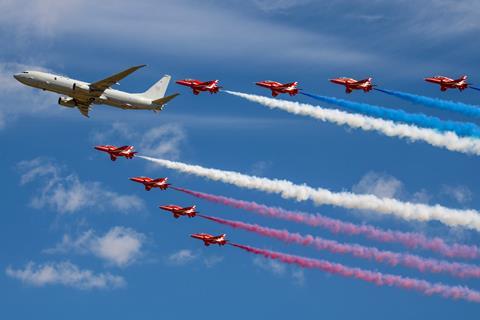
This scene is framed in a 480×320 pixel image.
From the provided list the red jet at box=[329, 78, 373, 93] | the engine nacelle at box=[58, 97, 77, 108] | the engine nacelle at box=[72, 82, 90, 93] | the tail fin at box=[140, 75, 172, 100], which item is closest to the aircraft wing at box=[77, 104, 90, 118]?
the engine nacelle at box=[58, 97, 77, 108]

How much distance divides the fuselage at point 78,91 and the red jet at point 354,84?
41029 millimetres

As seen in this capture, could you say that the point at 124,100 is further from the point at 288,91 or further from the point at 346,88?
the point at 346,88

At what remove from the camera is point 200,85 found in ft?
540

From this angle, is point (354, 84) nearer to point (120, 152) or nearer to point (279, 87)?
point (279, 87)

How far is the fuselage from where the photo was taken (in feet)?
555

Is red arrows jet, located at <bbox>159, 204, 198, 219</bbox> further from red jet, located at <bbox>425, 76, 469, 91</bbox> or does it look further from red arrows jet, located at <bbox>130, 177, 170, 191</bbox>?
red jet, located at <bbox>425, 76, 469, 91</bbox>

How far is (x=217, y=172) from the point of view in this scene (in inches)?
6535

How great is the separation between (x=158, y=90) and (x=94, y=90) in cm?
2143

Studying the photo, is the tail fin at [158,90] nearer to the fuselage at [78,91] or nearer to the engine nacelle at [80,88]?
the fuselage at [78,91]

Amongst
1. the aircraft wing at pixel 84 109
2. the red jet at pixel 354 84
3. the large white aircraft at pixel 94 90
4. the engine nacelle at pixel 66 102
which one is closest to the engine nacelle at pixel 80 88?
the large white aircraft at pixel 94 90

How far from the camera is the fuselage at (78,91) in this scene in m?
169

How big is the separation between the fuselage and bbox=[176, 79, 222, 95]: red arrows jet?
476 inches

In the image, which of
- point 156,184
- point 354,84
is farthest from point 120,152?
point 354,84

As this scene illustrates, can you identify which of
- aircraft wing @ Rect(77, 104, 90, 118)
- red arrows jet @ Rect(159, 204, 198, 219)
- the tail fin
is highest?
the tail fin
